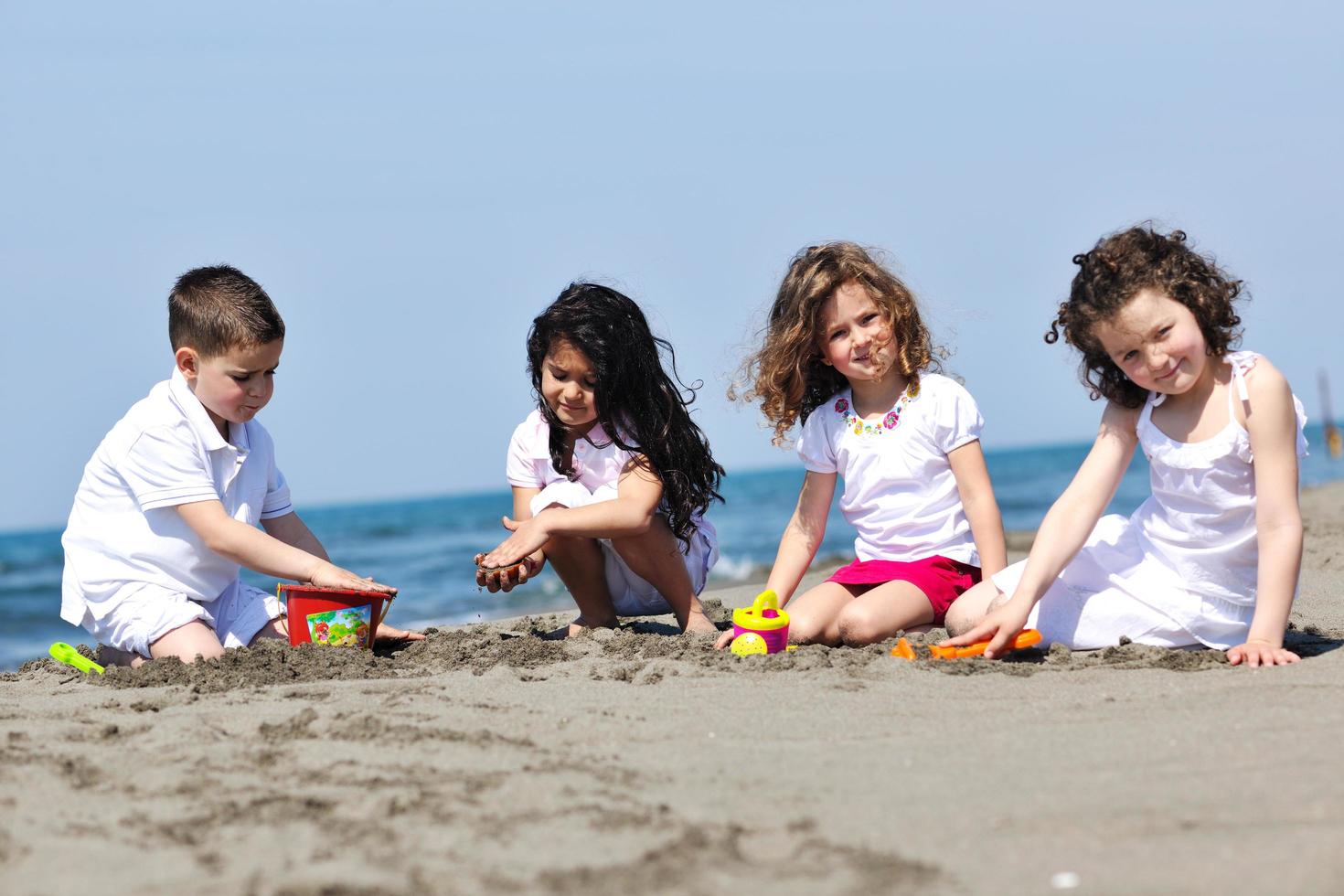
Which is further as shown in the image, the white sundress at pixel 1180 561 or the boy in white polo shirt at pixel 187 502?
the boy in white polo shirt at pixel 187 502

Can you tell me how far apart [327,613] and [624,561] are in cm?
122

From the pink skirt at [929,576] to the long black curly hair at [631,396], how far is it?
639mm

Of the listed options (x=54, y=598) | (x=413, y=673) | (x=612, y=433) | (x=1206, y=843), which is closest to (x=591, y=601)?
(x=612, y=433)

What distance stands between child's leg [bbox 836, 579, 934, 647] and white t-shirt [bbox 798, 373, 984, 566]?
26 cm

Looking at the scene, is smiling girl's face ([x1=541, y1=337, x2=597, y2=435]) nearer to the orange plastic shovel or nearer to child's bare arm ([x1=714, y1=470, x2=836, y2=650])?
child's bare arm ([x1=714, y1=470, x2=836, y2=650])

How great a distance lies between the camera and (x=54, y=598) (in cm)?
1365

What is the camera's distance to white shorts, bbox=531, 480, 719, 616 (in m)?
4.57

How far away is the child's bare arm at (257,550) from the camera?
3.95 m

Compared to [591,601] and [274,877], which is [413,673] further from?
[274,877]

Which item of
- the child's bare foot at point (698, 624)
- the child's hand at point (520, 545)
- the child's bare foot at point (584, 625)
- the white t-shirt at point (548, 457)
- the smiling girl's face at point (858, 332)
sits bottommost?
the child's bare foot at point (584, 625)

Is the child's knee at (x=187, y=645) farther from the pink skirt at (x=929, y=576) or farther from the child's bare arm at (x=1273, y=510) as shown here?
the child's bare arm at (x=1273, y=510)

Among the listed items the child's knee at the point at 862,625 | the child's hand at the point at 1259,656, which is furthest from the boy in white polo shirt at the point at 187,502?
the child's hand at the point at 1259,656

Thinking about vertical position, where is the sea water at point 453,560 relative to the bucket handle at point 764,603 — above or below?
below

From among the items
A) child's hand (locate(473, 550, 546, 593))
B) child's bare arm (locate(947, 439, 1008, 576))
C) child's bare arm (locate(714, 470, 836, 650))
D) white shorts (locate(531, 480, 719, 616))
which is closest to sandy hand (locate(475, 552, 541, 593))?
child's hand (locate(473, 550, 546, 593))
